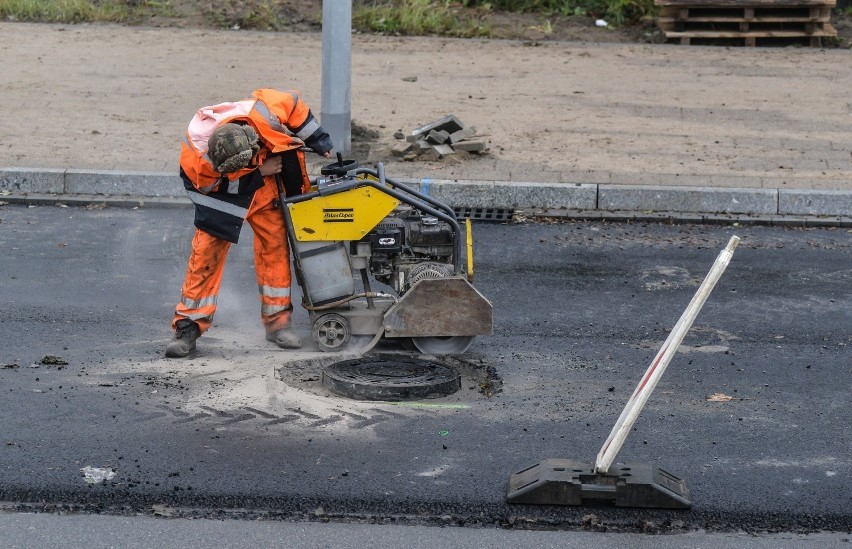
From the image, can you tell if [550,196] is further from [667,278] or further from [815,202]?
[815,202]

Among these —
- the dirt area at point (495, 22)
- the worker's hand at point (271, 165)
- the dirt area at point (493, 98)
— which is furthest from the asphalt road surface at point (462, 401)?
the dirt area at point (495, 22)

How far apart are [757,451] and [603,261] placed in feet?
10.5

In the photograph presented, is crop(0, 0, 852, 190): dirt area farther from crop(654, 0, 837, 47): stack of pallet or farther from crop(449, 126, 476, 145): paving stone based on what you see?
crop(654, 0, 837, 47): stack of pallet

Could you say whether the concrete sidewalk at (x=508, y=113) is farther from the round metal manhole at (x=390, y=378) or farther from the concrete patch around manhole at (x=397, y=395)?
the round metal manhole at (x=390, y=378)

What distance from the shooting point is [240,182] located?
6117 millimetres

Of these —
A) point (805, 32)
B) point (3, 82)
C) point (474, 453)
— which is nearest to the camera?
point (474, 453)

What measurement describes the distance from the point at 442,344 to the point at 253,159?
4.46 feet

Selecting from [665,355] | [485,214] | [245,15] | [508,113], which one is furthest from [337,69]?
[665,355]

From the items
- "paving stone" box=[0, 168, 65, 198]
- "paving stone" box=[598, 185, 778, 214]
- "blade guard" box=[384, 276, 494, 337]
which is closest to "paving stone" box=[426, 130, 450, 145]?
"paving stone" box=[598, 185, 778, 214]

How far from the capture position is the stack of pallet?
1444 centimetres

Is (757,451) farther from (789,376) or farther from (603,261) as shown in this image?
(603,261)

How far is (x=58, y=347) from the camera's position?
6398mm

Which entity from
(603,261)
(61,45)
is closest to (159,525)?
→ (603,261)

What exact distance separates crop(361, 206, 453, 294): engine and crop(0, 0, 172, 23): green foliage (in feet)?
32.4
